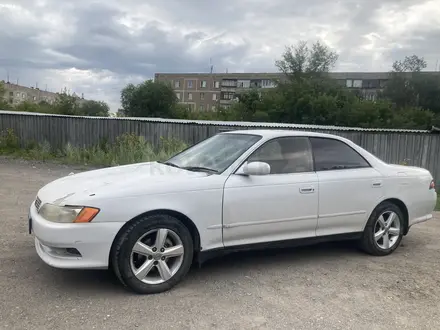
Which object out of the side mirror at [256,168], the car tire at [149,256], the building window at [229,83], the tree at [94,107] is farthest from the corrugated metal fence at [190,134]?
the building window at [229,83]

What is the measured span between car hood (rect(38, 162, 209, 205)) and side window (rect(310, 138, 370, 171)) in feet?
4.82

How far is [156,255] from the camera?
3.54 meters

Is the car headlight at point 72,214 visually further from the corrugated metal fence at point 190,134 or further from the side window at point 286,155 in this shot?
the corrugated metal fence at point 190,134

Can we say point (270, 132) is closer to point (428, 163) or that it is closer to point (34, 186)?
point (34, 186)

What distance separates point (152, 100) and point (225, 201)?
5962 centimetres

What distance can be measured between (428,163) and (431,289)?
1359 centimetres

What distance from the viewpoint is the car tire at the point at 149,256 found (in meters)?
3.41

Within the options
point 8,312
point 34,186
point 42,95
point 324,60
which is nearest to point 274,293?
point 8,312

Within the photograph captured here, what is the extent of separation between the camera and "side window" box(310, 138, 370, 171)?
4.56 m

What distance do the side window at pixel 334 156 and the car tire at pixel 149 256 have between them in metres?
1.83

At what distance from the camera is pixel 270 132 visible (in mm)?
4543

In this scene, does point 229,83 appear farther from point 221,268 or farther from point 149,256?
point 149,256

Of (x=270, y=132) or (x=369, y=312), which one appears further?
(x=270, y=132)

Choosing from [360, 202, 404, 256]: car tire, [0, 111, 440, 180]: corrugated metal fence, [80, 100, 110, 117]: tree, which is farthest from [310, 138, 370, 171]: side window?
[80, 100, 110, 117]: tree
